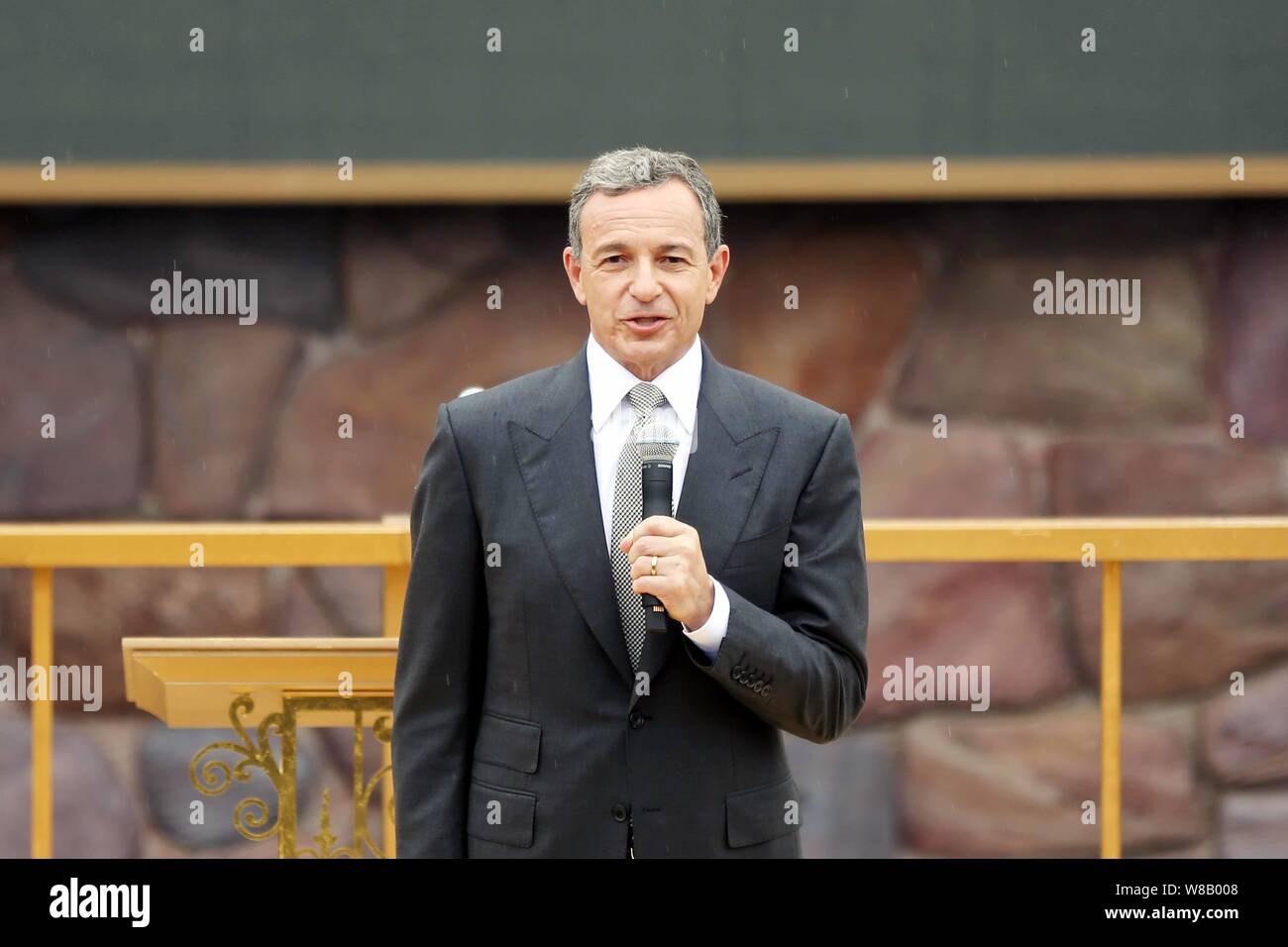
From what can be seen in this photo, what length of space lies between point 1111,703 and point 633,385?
1.44 meters

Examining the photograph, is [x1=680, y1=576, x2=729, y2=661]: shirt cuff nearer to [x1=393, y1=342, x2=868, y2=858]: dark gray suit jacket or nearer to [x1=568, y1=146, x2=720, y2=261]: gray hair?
[x1=393, y1=342, x2=868, y2=858]: dark gray suit jacket

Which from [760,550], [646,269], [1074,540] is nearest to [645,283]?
[646,269]

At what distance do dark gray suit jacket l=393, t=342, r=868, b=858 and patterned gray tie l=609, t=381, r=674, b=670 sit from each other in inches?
0.7

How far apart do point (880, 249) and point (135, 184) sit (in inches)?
81.4

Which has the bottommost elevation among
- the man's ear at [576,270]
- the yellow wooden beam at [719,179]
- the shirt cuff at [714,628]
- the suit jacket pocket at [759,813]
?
the suit jacket pocket at [759,813]

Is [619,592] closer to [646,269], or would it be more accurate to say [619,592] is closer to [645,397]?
[645,397]

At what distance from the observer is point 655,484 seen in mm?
1977

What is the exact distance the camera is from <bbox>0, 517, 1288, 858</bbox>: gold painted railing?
3016 millimetres

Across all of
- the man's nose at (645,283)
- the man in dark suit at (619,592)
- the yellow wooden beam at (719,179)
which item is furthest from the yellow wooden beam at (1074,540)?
the yellow wooden beam at (719,179)

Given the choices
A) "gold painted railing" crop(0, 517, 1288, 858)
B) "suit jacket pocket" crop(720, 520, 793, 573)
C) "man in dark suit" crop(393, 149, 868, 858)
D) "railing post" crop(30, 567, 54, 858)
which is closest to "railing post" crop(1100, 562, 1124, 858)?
"gold painted railing" crop(0, 517, 1288, 858)

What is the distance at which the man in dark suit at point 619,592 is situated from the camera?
6.83 ft

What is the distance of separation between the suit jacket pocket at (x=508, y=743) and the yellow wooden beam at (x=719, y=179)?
7.07 ft

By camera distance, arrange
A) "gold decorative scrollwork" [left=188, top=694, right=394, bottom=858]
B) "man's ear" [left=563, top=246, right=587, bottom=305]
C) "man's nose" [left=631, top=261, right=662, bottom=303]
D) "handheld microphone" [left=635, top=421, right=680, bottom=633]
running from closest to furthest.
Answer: "handheld microphone" [left=635, top=421, right=680, bottom=633]
"man's nose" [left=631, top=261, right=662, bottom=303]
"man's ear" [left=563, top=246, right=587, bottom=305]
"gold decorative scrollwork" [left=188, top=694, right=394, bottom=858]

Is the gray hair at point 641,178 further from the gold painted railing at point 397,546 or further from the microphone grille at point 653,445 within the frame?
the gold painted railing at point 397,546
